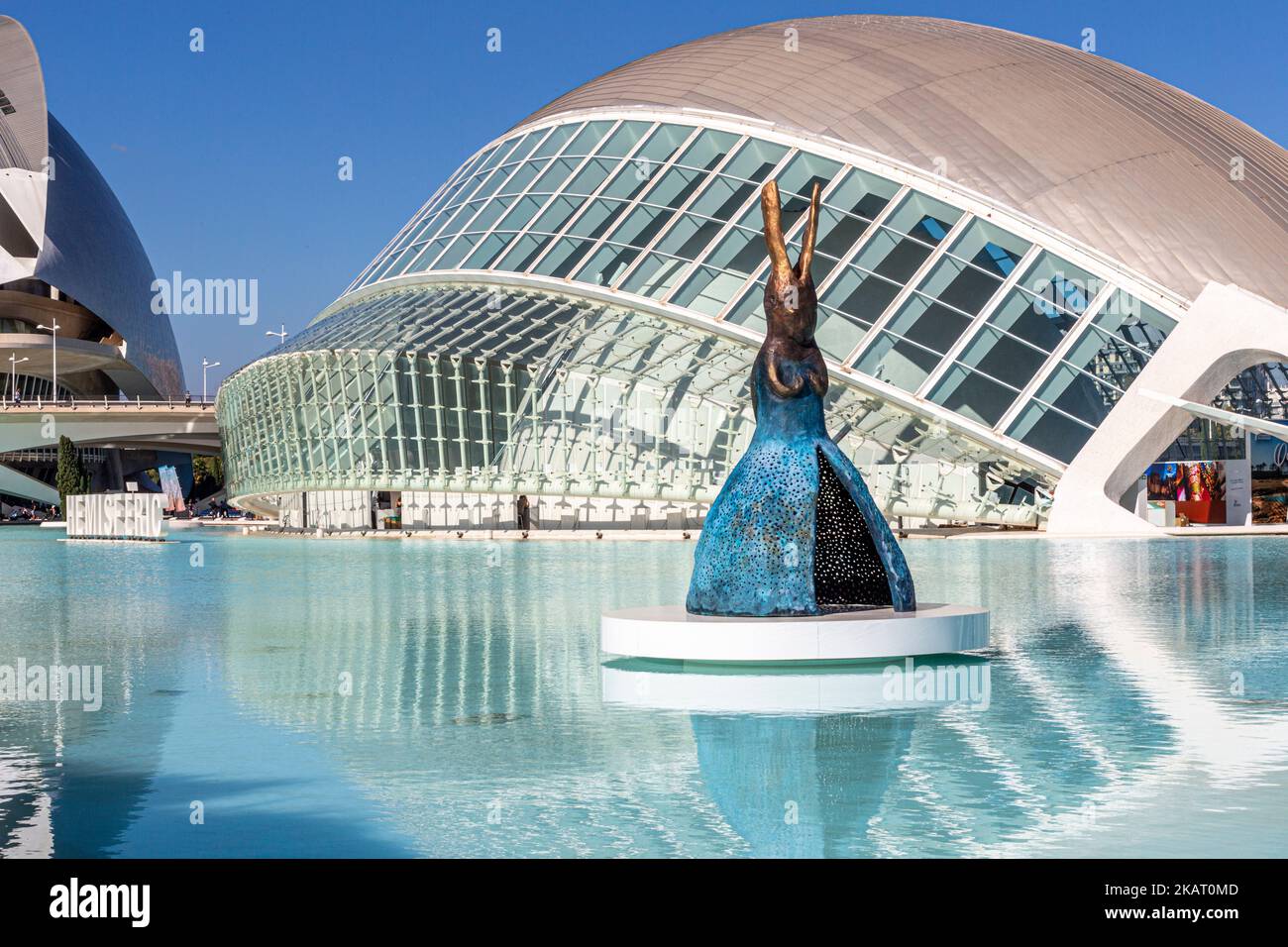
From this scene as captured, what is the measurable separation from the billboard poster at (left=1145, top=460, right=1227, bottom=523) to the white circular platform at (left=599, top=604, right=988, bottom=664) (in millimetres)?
27359

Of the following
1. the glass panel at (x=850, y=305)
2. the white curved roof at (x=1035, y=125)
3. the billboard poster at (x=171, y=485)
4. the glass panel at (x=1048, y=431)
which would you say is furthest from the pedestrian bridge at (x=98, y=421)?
the glass panel at (x=1048, y=431)

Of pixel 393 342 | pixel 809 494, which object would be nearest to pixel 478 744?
pixel 809 494

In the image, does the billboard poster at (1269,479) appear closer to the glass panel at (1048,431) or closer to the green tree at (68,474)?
the glass panel at (1048,431)

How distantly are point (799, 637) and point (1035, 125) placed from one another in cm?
A: 2862

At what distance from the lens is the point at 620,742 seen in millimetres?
8125

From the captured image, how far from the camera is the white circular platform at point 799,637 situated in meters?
10.8

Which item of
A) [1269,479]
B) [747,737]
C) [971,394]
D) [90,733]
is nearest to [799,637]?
[747,737]

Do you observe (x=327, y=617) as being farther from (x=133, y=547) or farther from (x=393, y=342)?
(x=393, y=342)

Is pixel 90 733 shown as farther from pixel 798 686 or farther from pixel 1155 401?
pixel 1155 401

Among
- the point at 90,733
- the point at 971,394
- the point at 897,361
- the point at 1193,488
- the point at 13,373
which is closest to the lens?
the point at 90,733

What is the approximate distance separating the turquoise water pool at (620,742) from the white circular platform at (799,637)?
152 millimetres
